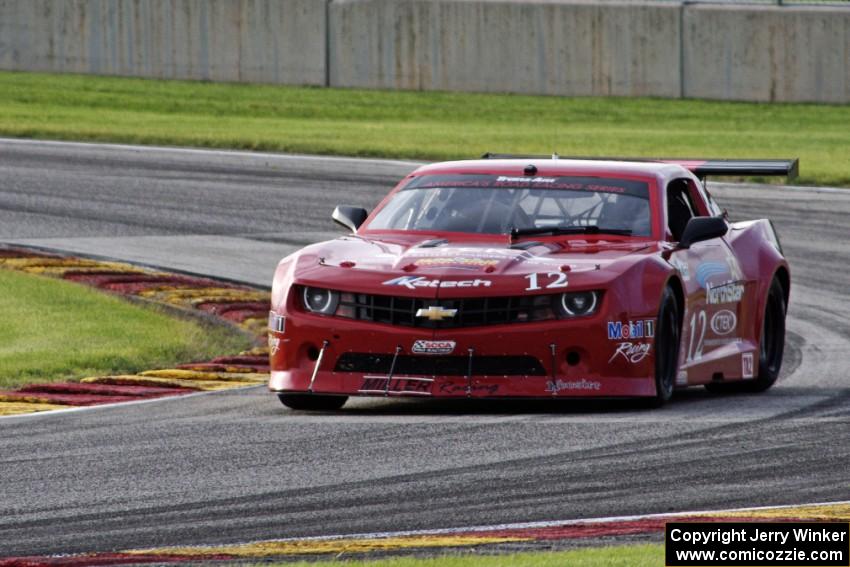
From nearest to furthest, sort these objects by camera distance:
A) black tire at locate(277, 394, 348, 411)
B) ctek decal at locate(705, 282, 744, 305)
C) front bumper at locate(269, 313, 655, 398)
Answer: front bumper at locate(269, 313, 655, 398), black tire at locate(277, 394, 348, 411), ctek decal at locate(705, 282, 744, 305)

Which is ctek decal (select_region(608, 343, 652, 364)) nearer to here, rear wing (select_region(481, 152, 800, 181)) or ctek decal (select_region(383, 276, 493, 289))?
ctek decal (select_region(383, 276, 493, 289))

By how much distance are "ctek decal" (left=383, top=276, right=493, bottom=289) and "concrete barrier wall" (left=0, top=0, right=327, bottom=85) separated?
24.0 meters

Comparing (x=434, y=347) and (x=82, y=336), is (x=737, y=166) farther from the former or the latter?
(x=82, y=336)

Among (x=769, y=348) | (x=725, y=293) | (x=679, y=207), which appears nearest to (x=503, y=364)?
(x=725, y=293)

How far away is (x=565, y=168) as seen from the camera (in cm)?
1102

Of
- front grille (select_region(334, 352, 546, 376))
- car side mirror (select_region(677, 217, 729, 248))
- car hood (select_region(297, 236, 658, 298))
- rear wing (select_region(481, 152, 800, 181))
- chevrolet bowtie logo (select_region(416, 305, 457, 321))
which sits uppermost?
rear wing (select_region(481, 152, 800, 181))

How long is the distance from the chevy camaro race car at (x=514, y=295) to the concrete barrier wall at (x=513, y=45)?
21.5 metres

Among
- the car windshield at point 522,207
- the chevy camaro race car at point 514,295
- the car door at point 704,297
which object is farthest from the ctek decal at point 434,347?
the car door at point 704,297

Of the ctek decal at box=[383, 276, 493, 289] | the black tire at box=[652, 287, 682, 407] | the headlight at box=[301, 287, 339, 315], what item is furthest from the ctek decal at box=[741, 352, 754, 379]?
the headlight at box=[301, 287, 339, 315]

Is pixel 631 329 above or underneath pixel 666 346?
above

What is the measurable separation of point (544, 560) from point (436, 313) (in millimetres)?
3697

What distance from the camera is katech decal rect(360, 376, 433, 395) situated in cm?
951

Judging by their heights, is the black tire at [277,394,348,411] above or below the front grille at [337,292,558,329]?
below

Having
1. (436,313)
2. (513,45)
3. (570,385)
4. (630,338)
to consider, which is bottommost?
(570,385)
